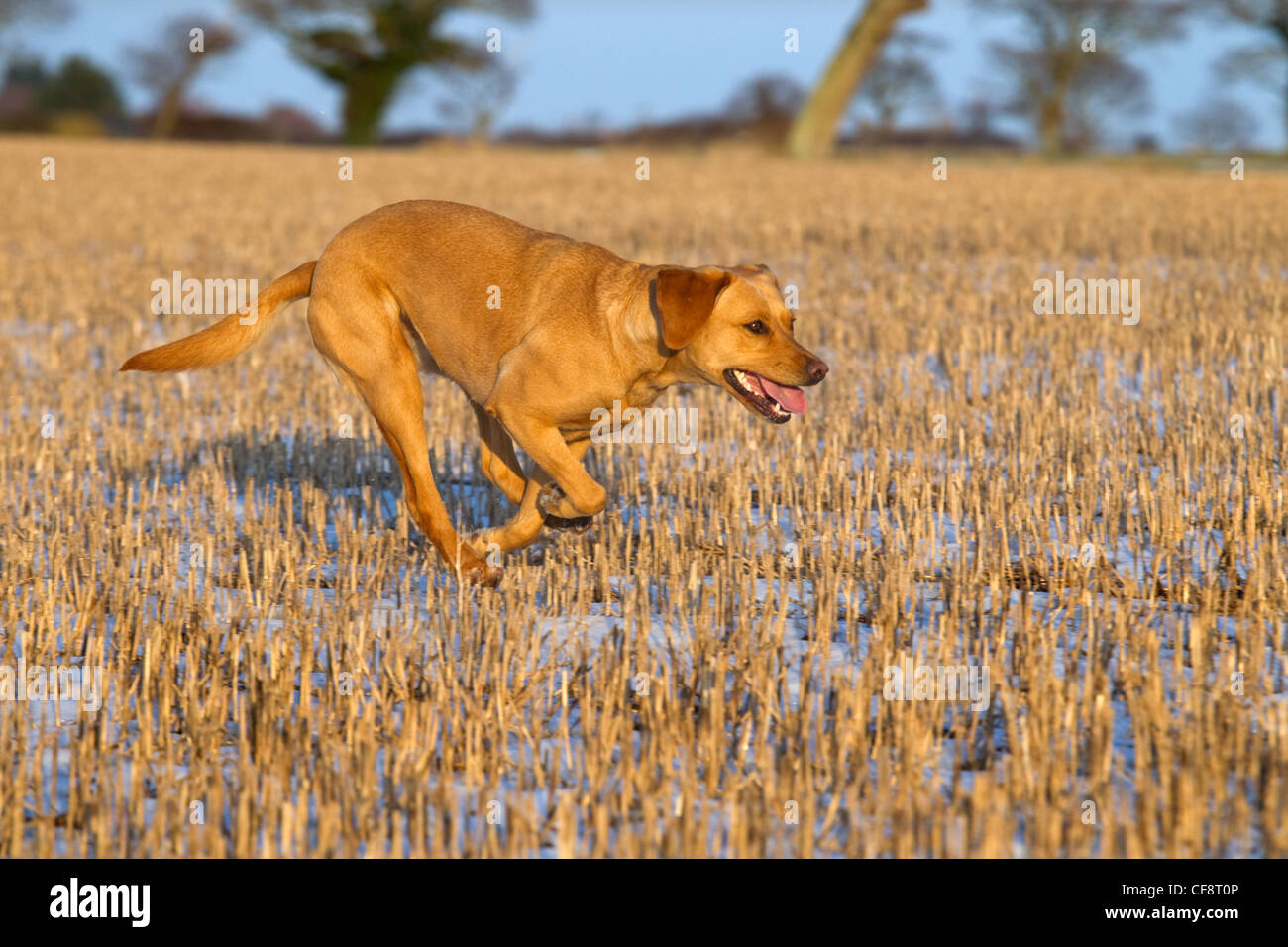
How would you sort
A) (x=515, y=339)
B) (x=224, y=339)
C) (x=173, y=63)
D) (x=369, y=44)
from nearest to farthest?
(x=515, y=339), (x=224, y=339), (x=369, y=44), (x=173, y=63)

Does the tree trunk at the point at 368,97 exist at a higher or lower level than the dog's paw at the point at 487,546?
higher

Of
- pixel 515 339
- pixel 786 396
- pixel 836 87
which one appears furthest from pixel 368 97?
pixel 786 396

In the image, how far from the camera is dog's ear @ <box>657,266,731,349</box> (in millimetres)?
4531

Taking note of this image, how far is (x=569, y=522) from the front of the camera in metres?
5.24

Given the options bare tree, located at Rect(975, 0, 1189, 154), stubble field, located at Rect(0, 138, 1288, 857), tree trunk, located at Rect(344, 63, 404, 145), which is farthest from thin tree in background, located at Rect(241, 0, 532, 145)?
stubble field, located at Rect(0, 138, 1288, 857)

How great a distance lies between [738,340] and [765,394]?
229 mm

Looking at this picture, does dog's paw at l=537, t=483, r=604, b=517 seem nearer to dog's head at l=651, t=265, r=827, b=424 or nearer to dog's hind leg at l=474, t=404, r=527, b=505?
dog's hind leg at l=474, t=404, r=527, b=505

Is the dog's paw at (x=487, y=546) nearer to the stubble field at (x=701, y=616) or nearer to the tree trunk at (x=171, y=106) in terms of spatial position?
the stubble field at (x=701, y=616)

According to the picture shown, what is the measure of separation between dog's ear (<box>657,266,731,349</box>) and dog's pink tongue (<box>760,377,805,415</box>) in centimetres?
39

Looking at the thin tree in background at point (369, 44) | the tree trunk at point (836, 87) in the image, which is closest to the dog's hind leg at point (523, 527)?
the tree trunk at point (836, 87)

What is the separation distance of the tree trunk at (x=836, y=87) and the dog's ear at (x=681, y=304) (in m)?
31.1

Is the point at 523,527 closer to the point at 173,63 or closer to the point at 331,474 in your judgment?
the point at 331,474

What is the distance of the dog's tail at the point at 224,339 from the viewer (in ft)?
17.5

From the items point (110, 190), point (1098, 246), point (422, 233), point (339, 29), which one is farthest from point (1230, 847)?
point (339, 29)
